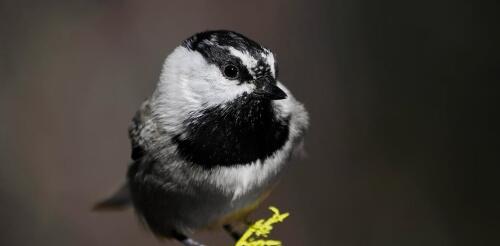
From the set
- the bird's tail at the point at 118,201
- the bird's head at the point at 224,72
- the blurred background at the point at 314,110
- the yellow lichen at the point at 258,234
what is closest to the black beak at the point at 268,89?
the bird's head at the point at 224,72

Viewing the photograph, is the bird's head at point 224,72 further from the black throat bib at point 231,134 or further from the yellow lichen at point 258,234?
the yellow lichen at point 258,234

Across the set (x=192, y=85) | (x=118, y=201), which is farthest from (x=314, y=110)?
(x=192, y=85)

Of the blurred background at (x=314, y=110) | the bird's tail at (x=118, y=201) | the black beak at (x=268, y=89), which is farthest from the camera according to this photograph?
the blurred background at (x=314, y=110)

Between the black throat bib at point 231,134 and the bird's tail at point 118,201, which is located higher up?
the black throat bib at point 231,134

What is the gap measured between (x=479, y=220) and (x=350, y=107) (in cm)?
84

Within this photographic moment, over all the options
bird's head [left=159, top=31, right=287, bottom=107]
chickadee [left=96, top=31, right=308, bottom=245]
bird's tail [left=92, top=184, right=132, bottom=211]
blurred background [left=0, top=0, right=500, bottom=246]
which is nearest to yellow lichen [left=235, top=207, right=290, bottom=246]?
chickadee [left=96, top=31, right=308, bottom=245]

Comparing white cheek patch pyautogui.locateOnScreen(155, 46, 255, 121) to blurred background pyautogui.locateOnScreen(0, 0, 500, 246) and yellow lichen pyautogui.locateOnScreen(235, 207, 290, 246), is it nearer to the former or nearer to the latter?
yellow lichen pyautogui.locateOnScreen(235, 207, 290, 246)

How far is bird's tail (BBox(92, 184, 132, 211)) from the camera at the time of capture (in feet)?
9.10

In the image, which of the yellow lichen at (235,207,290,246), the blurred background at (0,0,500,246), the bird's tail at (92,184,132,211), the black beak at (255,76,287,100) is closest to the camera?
the yellow lichen at (235,207,290,246)

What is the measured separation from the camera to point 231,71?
200 cm

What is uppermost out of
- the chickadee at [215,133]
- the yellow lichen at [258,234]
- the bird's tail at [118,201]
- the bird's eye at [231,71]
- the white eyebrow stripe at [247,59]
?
the white eyebrow stripe at [247,59]

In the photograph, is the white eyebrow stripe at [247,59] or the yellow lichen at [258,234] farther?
the white eyebrow stripe at [247,59]

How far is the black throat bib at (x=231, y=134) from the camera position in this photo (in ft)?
6.58

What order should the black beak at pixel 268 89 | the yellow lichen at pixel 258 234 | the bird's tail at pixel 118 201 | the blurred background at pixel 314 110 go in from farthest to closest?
the blurred background at pixel 314 110
the bird's tail at pixel 118 201
the black beak at pixel 268 89
the yellow lichen at pixel 258 234
